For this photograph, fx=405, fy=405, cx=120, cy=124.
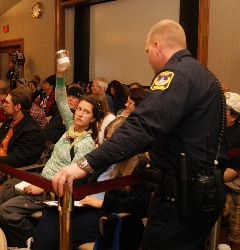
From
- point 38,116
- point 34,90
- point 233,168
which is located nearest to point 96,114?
point 233,168

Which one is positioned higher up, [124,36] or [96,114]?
[124,36]

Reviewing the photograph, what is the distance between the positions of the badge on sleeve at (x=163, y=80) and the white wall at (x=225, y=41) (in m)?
3.91

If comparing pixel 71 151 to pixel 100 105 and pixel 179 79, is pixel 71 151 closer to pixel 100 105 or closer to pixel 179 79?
pixel 100 105

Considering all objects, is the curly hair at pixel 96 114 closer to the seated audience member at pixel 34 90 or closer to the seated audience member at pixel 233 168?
the seated audience member at pixel 233 168

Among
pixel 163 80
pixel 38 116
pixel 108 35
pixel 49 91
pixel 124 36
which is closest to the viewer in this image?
pixel 163 80

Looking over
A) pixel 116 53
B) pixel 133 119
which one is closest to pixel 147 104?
pixel 133 119

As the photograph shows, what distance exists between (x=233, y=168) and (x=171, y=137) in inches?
41.9

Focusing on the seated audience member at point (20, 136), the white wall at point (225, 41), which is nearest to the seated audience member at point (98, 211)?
the seated audience member at point (20, 136)

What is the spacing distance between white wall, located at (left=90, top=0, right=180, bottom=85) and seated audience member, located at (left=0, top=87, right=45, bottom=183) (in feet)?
12.3

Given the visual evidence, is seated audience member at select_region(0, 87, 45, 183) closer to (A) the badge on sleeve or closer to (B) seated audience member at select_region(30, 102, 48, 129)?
(B) seated audience member at select_region(30, 102, 48, 129)

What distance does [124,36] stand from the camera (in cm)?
736

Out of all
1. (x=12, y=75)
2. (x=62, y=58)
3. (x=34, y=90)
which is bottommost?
(x=34, y=90)

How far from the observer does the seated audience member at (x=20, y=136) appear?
3.21 m

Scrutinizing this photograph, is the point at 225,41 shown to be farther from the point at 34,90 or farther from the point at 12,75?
the point at 12,75
